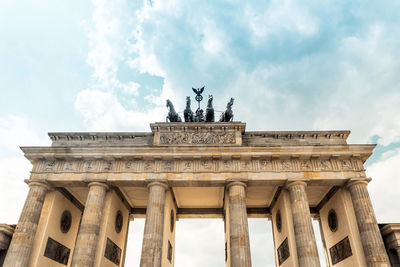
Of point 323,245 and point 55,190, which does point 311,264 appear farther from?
point 55,190

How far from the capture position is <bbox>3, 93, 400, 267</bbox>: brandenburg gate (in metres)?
16.8

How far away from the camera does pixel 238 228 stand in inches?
655

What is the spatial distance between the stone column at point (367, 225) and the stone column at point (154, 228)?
12.3 meters

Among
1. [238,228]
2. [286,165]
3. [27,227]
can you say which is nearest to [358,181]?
[286,165]

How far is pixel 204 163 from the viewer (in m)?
19.1

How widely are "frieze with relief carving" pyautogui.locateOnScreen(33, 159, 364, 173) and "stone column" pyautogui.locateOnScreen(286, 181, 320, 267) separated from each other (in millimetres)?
1402

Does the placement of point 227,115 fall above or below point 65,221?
above

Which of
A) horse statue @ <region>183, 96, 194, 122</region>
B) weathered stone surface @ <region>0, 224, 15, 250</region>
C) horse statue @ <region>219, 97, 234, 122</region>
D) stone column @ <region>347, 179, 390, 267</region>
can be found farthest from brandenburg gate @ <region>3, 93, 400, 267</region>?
horse statue @ <region>183, 96, 194, 122</region>

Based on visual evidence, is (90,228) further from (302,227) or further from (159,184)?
(302,227)

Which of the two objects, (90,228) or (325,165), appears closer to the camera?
(90,228)

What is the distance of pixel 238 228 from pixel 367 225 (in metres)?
7.87

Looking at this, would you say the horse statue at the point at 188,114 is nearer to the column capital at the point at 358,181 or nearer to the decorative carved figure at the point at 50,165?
the decorative carved figure at the point at 50,165

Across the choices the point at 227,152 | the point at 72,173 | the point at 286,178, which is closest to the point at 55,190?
the point at 72,173

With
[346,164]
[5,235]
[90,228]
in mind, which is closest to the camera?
[90,228]
